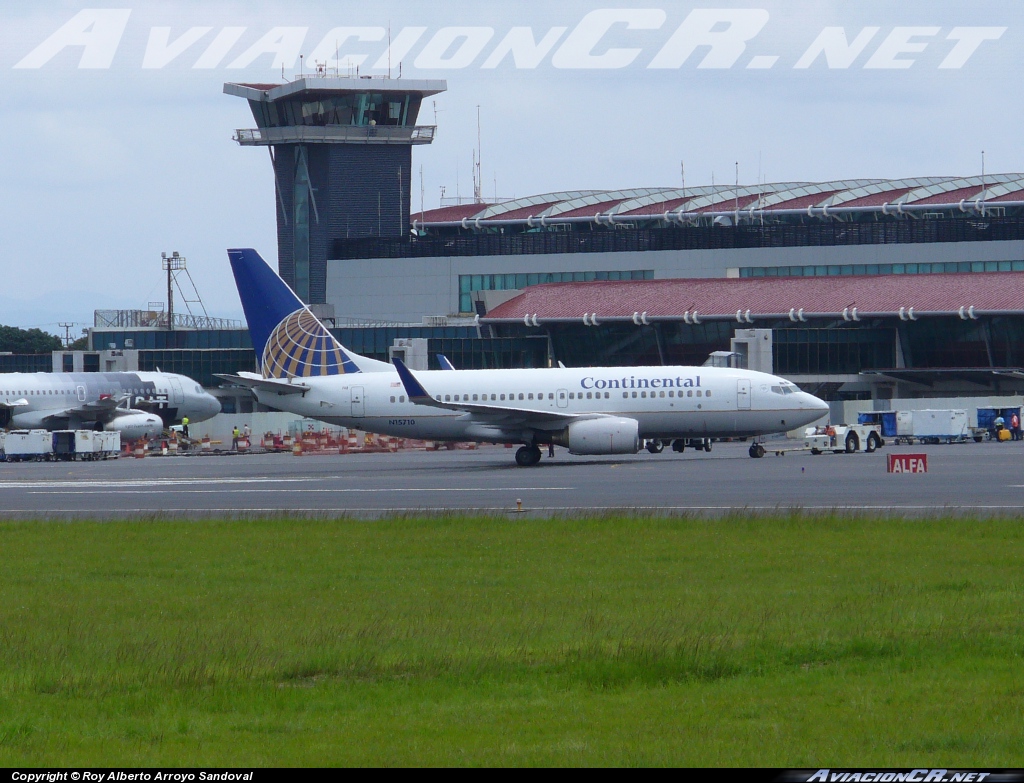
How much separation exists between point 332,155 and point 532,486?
96.6 metres

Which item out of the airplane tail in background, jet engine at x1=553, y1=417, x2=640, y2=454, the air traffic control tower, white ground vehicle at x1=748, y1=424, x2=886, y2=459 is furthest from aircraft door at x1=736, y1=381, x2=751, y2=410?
the air traffic control tower

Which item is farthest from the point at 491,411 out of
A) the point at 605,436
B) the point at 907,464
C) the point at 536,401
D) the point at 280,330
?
the point at 907,464

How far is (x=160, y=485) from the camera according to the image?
143 ft

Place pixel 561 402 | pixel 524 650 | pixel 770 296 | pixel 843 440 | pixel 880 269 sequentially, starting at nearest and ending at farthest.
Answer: pixel 524 650, pixel 561 402, pixel 843 440, pixel 770 296, pixel 880 269

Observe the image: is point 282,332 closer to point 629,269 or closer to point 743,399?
point 743,399

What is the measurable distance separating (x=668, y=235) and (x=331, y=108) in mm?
35854

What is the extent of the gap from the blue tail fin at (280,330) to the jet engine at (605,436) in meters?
10.6

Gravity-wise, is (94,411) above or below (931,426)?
above

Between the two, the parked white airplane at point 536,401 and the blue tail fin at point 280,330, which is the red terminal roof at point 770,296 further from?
the parked white airplane at point 536,401

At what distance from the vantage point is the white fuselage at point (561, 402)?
49.8 m

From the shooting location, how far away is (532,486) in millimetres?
38719

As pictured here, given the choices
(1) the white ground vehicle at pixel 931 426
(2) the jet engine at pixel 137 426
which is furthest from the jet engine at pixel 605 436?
(2) the jet engine at pixel 137 426

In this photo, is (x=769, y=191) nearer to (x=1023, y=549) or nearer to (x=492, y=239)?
(x=492, y=239)

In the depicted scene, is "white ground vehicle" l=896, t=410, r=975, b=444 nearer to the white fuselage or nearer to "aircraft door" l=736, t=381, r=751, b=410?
the white fuselage
